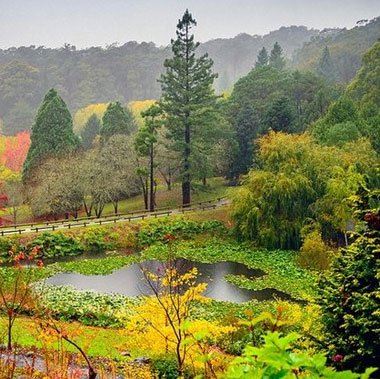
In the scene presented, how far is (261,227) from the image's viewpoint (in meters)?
33.1

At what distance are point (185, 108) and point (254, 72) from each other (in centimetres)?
1583

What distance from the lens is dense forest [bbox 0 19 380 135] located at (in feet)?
290

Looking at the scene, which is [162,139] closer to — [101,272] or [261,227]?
[261,227]

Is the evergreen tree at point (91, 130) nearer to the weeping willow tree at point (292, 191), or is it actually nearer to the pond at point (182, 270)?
the weeping willow tree at point (292, 191)

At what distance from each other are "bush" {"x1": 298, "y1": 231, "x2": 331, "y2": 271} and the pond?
8.80 feet

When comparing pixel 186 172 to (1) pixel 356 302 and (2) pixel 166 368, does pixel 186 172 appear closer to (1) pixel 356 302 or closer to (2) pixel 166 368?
(2) pixel 166 368

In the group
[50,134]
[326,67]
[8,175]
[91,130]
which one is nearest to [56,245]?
[50,134]

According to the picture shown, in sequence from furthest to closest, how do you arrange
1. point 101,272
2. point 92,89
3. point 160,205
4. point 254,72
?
point 92,89, point 254,72, point 160,205, point 101,272

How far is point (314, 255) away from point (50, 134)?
1032 inches

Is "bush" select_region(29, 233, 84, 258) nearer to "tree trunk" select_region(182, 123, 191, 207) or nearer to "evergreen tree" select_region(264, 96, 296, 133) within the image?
"tree trunk" select_region(182, 123, 191, 207)

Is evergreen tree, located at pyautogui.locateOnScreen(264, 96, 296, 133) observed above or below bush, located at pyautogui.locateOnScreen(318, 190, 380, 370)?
above

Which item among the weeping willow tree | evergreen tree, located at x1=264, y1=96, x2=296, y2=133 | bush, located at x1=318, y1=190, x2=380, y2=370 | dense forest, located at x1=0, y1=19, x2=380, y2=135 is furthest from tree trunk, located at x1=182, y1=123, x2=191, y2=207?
dense forest, located at x1=0, y1=19, x2=380, y2=135

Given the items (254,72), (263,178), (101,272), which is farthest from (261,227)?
(254,72)

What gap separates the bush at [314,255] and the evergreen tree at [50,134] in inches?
932
